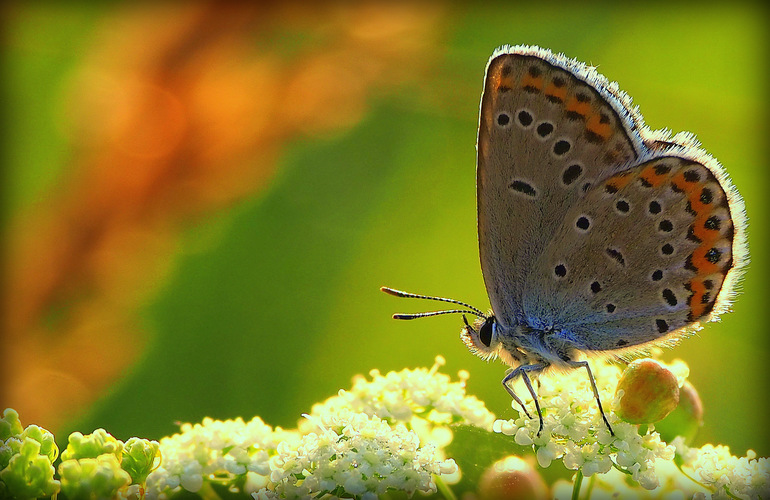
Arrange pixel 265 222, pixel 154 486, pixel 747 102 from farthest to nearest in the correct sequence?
pixel 265 222, pixel 747 102, pixel 154 486

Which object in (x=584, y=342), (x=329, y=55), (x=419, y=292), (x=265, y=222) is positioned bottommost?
(x=584, y=342)

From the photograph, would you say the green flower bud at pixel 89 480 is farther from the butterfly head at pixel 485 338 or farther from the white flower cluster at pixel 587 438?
the butterfly head at pixel 485 338

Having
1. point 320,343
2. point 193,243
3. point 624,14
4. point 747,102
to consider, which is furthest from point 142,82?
point 747,102

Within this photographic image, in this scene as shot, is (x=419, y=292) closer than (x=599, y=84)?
No

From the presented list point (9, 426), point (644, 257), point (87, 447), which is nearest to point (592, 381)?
point (644, 257)

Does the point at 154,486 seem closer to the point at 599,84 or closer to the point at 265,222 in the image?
the point at 599,84

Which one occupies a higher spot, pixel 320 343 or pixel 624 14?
pixel 624 14

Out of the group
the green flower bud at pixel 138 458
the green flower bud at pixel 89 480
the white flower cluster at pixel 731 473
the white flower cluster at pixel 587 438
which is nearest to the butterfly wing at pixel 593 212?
the white flower cluster at pixel 587 438

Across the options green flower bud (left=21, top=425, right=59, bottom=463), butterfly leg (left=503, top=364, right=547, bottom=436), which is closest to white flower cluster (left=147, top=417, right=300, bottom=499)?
green flower bud (left=21, top=425, right=59, bottom=463)
